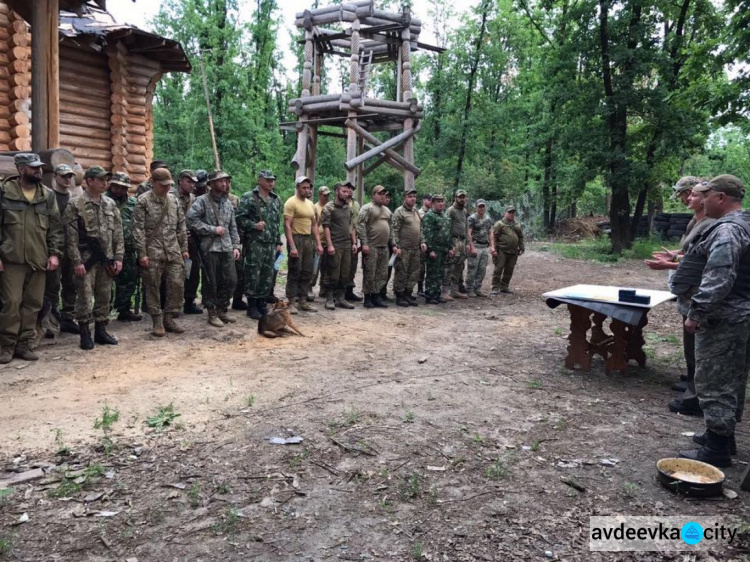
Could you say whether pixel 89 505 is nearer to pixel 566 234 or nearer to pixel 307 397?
pixel 307 397

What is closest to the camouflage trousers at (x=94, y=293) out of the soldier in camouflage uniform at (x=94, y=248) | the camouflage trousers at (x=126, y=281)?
the soldier in camouflage uniform at (x=94, y=248)

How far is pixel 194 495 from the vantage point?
10.7ft

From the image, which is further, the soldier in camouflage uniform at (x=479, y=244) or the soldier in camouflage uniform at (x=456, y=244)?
the soldier in camouflage uniform at (x=479, y=244)

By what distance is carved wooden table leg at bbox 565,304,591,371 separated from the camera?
6.03 m

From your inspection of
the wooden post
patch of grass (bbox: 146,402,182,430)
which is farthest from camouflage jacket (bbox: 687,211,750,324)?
the wooden post

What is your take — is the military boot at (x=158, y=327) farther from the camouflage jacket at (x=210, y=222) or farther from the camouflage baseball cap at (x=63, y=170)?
A: the camouflage baseball cap at (x=63, y=170)

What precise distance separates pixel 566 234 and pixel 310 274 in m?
21.6

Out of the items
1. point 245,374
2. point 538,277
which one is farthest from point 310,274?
point 538,277

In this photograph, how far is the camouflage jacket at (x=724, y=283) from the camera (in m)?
3.77

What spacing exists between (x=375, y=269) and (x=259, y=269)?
2.20m

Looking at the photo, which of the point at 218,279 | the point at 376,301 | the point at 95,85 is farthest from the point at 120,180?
the point at 95,85

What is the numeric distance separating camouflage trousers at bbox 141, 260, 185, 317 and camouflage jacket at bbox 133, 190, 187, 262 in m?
0.11

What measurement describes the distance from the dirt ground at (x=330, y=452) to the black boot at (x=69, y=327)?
235 millimetres

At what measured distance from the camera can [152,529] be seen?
2.94m
